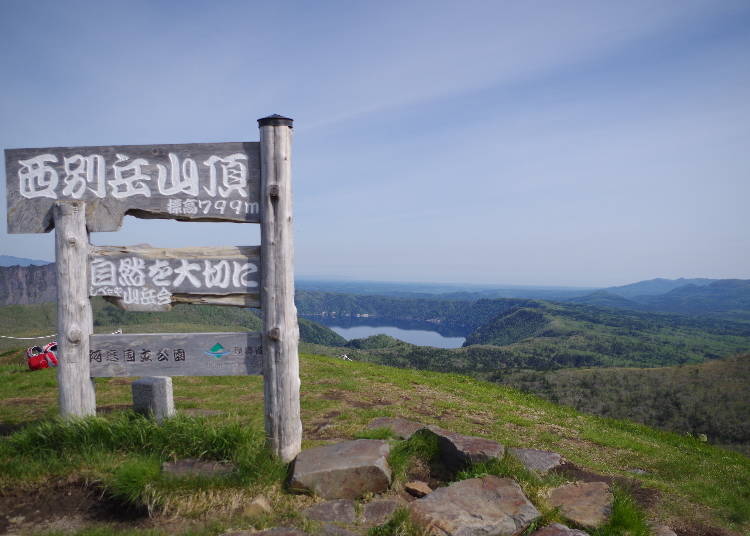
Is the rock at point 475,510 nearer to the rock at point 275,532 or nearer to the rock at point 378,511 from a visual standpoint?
the rock at point 378,511

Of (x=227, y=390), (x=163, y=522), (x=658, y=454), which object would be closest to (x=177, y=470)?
(x=163, y=522)

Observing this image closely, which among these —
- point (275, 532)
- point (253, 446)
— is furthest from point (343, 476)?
point (253, 446)

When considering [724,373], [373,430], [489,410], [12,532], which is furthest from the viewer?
[724,373]

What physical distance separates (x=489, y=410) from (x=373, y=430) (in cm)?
520

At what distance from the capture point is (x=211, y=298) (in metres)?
6.93

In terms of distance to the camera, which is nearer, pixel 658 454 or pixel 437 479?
pixel 437 479

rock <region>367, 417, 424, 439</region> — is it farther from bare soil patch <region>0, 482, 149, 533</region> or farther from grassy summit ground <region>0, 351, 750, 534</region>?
bare soil patch <region>0, 482, 149, 533</region>

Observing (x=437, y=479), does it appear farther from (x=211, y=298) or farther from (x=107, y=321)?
(x=107, y=321)

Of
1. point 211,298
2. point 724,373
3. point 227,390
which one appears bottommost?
point 724,373

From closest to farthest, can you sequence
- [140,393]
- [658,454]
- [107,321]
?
1. [140,393]
2. [658,454]
3. [107,321]

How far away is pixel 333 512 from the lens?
536 centimetres

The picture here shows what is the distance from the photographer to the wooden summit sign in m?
6.68

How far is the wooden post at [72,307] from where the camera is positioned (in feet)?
23.3

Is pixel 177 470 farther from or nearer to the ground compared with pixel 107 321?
farther from the ground
